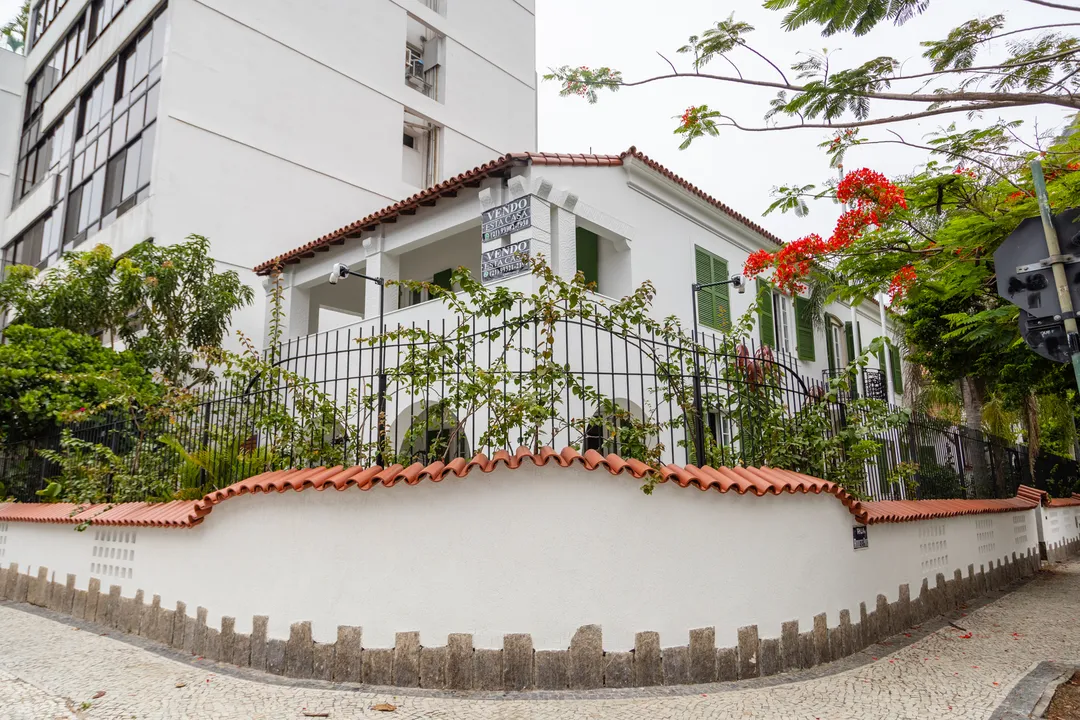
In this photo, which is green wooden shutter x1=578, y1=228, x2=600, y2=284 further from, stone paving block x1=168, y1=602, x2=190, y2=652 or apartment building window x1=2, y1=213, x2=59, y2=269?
apartment building window x1=2, y1=213, x2=59, y2=269

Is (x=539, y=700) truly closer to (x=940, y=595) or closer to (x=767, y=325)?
(x=940, y=595)

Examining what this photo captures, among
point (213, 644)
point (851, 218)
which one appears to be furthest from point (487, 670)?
point (851, 218)

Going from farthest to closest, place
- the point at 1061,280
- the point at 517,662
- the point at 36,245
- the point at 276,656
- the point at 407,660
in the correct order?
the point at 36,245, the point at 276,656, the point at 407,660, the point at 517,662, the point at 1061,280

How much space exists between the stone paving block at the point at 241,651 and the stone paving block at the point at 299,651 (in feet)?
1.35

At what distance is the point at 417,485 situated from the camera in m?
5.18

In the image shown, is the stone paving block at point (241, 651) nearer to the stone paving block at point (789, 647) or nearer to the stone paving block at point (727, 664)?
the stone paving block at point (727, 664)

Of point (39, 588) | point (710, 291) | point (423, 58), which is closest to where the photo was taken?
point (39, 588)

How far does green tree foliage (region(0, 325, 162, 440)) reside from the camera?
9.55 meters

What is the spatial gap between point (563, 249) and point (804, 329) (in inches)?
330

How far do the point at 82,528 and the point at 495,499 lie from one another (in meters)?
5.08

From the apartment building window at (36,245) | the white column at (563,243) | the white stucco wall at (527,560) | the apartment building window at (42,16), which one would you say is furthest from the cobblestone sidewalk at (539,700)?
Answer: the apartment building window at (42,16)

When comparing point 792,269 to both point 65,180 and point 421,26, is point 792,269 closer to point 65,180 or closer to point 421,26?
point 421,26

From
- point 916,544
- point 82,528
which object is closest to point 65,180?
point 82,528

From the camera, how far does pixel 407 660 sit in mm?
4980
